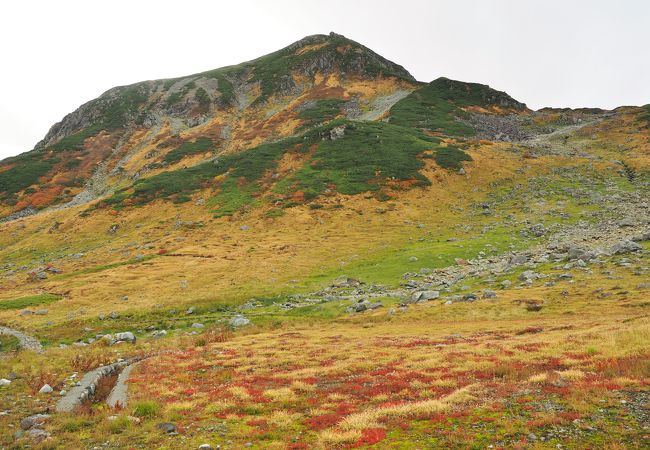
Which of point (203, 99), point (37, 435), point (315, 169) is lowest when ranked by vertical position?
point (37, 435)

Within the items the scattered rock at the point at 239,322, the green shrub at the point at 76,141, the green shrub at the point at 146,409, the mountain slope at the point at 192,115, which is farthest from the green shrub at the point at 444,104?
the green shrub at the point at 76,141

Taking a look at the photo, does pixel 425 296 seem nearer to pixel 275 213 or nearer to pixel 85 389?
pixel 85 389

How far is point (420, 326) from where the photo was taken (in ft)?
108

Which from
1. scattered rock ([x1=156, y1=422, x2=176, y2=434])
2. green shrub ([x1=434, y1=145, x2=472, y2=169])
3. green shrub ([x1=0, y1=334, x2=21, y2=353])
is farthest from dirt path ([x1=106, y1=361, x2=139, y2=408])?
green shrub ([x1=434, y1=145, x2=472, y2=169])

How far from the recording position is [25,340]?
1277 inches

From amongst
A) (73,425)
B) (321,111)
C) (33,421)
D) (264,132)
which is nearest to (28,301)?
(33,421)

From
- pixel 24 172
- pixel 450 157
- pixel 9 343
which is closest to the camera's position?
pixel 9 343

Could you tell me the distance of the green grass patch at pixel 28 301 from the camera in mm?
42500

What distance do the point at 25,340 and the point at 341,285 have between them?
30089mm

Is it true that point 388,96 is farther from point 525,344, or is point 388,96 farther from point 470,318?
point 525,344

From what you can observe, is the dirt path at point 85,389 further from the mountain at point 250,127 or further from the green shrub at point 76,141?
the green shrub at point 76,141

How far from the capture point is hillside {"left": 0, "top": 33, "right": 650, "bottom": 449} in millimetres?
13641

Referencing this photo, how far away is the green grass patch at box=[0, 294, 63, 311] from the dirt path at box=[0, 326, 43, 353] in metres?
7.01

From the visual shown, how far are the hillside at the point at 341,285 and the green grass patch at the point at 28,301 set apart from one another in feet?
1.13
